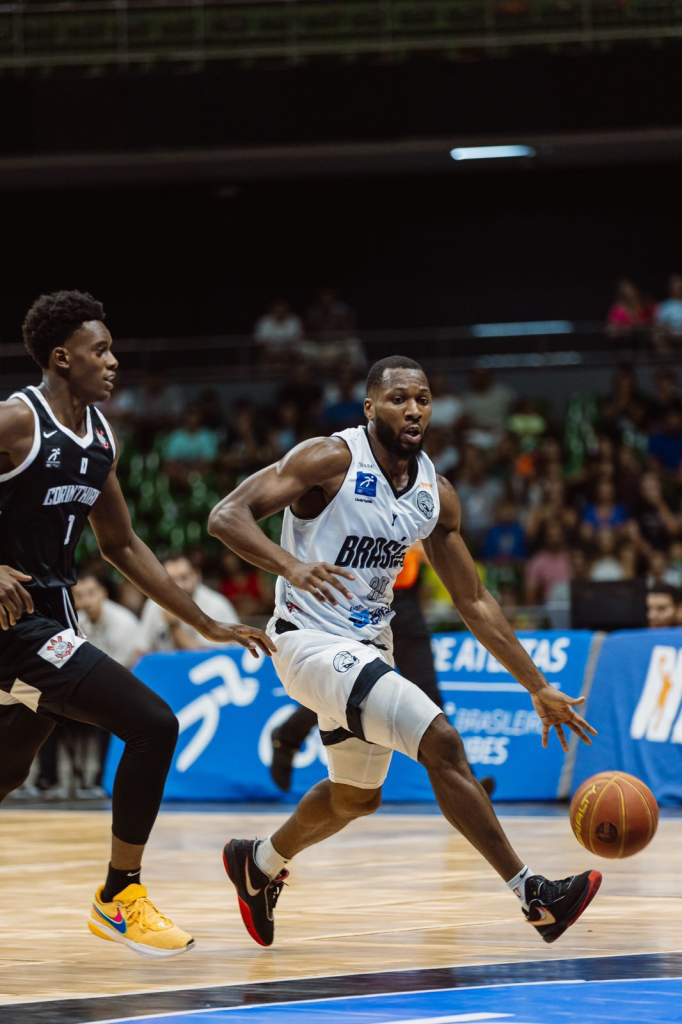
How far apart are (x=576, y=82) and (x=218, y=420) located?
18.4 ft

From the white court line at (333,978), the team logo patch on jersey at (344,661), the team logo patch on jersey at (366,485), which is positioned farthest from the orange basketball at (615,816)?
the team logo patch on jersey at (366,485)

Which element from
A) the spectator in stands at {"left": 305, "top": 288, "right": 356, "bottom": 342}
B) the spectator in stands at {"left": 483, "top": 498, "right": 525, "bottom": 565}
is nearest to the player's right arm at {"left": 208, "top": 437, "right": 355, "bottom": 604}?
the spectator in stands at {"left": 483, "top": 498, "right": 525, "bottom": 565}

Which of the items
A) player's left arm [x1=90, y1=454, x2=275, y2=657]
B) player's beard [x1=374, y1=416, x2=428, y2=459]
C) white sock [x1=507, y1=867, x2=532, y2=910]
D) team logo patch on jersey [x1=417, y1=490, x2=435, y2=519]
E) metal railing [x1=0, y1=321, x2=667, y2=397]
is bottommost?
metal railing [x1=0, y1=321, x2=667, y2=397]

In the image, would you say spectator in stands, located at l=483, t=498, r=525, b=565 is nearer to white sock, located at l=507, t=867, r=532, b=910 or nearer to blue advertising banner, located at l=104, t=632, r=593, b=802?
blue advertising banner, located at l=104, t=632, r=593, b=802

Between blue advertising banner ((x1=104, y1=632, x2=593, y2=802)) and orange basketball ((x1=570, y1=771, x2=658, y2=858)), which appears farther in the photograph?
blue advertising banner ((x1=104, y1=632, x2=593, y2=802))

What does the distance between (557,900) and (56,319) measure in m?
2.49

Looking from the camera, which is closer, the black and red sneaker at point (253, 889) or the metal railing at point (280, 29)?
the black and red sneaker at point (253, 889)

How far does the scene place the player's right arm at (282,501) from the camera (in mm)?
4922

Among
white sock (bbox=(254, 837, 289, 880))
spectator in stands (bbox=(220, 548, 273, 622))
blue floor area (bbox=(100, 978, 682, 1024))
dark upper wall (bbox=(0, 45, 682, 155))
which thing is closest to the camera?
blue floor area (bbox=(100, 978, 682, 1024))

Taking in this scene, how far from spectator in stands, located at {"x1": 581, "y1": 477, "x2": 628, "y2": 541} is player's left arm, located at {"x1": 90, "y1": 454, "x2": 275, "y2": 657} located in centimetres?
942

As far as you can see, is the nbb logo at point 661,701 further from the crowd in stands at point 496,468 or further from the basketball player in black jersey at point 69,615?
Result: the basketball player in black jersey at point 69,615

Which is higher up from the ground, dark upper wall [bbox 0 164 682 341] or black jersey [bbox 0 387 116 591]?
black jersey [bbox 0 387 116 591]

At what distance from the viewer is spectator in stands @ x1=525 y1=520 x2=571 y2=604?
45.2ft

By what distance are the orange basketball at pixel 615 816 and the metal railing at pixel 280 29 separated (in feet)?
44.4
